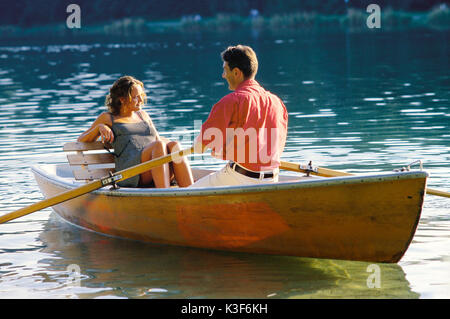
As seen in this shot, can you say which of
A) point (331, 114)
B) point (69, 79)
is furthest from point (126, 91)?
point (69, 79)

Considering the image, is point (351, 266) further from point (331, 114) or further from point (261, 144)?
point (331, 114)

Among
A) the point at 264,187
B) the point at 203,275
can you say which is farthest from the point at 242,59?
the point at 203,275

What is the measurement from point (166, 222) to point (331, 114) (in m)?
7.65

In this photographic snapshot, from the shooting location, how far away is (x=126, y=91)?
6965 mm

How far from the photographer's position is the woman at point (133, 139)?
693 cm

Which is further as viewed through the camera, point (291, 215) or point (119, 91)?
point (119, 91)

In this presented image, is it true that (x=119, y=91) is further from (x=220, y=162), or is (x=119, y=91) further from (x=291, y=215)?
(x=220, y=162)

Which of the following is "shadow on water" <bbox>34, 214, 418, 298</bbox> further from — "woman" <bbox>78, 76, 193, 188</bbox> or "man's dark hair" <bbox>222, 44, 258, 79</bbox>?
"man's dark hair" <bbox>222, 44, 258, 79</bbox>

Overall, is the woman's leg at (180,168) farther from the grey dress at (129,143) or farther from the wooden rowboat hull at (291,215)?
the wooden rowboat hull at (291,215)

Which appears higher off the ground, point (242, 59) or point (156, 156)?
point (242, 59)

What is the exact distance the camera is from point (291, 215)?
5.89 meters

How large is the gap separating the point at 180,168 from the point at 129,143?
467 mm

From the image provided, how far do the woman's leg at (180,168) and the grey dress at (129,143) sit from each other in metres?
0.21

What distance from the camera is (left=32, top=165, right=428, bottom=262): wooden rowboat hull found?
219 inches
